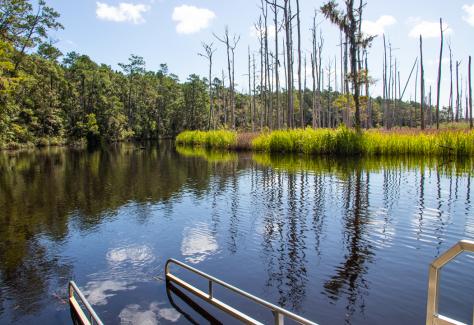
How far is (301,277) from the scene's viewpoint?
6.82m

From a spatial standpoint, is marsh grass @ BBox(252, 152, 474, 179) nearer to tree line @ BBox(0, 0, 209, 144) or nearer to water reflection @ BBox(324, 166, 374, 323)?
water reflection @ BBox(324, 166, 374, 323)

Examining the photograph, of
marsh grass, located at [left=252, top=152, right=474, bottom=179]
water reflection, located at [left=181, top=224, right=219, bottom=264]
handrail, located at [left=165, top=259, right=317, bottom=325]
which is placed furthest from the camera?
marsh grass, located at [left=252, top=152, right=474, bottom=179]

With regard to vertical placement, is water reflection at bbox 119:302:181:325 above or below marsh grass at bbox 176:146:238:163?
below

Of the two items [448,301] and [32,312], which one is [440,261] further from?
[32,312]

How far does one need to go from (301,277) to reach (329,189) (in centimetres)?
864

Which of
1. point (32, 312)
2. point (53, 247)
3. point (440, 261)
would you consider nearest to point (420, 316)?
point (440, 261)

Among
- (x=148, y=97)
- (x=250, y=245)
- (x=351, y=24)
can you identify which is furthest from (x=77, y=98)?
(x=250, y=245)

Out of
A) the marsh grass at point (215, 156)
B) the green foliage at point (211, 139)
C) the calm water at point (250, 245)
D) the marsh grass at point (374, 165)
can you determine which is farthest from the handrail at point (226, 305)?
the green foliage at point (211, 139)

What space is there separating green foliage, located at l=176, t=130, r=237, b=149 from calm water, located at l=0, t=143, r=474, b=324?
21.9 meters

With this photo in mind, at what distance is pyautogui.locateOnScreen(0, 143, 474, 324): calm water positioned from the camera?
593 centimetres

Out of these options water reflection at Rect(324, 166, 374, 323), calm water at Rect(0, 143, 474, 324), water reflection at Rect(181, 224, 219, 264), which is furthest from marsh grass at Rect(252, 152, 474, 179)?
water reflection at Rect(181, 224, 219, 264)

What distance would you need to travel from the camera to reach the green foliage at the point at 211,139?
129ft

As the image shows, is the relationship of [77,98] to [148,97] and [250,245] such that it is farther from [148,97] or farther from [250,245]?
[250,245]

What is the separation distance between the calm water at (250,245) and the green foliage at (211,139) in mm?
21919
